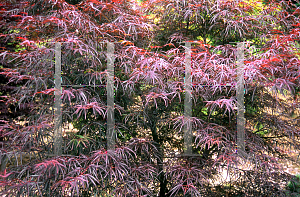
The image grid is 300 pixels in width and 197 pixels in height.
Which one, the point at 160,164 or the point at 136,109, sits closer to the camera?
the point at 160,164

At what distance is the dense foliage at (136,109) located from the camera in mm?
1680

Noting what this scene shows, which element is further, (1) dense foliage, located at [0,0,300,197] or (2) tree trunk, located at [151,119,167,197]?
(2) tree trunk, located at [151,119,167,197]

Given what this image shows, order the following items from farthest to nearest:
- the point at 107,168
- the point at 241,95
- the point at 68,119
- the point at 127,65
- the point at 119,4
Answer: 1. the point at 119,4
2. the point at 127,65
3. the point at 68,119
4. the point at 241,95
5. the point at 107,168

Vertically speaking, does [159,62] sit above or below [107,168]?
above

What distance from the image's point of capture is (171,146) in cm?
238

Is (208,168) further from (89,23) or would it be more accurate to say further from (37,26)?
(37,26)

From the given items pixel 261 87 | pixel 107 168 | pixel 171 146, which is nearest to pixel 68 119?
pixel 107 168

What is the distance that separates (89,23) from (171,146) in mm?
1466

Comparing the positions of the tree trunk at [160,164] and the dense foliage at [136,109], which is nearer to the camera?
the dense foliage at [136,109]

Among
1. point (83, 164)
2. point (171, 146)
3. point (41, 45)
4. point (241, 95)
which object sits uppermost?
point (41, 45)

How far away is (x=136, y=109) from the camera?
6.88 ft

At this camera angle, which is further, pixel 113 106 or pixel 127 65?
pixel 127 65

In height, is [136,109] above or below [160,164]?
above

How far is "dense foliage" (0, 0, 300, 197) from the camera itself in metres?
1.68
